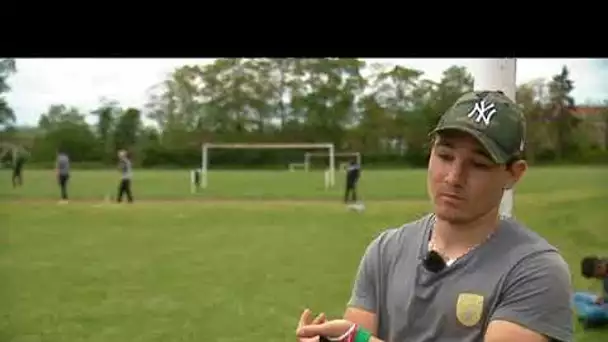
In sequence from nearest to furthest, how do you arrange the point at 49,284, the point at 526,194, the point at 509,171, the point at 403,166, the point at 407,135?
the point at 509,171 < the point at 49,284 < the point at 526,194 < the point at 407,135 < the point at 403,166

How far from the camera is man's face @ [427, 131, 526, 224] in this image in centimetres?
103

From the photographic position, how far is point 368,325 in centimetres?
111

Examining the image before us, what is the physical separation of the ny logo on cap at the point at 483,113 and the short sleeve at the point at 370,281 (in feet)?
0.64

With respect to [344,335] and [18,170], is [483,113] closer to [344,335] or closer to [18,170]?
[344,335]

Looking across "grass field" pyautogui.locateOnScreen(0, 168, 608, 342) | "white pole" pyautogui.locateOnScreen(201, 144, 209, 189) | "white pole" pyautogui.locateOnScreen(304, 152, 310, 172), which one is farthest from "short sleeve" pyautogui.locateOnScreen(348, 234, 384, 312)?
"white pole" pyautogui.locateOnScreen(304, 152, 310, 172)

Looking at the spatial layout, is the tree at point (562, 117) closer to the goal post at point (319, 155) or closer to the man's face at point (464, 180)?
the goal post at point (319, 155)

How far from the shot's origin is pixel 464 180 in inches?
40.4

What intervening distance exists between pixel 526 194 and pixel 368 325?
12.5m

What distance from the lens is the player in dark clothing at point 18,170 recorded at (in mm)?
16594

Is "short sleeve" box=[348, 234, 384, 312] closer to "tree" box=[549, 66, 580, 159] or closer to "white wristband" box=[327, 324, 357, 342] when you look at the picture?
"white wristband" box=[327, 324, 357, 342]

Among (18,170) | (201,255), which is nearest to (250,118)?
(18,170)

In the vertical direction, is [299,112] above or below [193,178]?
above
